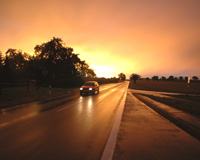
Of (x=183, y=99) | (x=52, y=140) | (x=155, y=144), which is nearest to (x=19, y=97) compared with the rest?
(x=52, y=140)

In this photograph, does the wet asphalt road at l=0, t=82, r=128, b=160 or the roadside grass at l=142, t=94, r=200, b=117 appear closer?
the wet asphalt road at l=0, t=82, r=128, b=160

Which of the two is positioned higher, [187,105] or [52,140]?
[187,105]

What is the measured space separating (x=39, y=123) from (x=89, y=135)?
8.40 ft

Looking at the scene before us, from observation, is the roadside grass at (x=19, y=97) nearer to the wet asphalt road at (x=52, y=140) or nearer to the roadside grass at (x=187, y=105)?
the wet asphalt road at (x=52, y=140)

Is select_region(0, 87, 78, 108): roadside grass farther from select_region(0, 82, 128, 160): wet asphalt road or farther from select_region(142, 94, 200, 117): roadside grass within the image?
select_region(142, 94, 200, 117): roadside grass

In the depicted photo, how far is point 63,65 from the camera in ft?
120

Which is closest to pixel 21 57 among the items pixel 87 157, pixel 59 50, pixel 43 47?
pixel 43 47

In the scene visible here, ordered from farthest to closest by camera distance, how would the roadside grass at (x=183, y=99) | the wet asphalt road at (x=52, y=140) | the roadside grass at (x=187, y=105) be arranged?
the roadside grass at (x=183, y=99)
the roadside grass at (x=187, y=105)
the wet asphalt road at (x=52, y=140)

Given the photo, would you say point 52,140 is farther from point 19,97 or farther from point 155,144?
point 19,97

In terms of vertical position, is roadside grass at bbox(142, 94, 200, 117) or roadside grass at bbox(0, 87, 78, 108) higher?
roadside grass at bbox(142, 94, 200, 117)

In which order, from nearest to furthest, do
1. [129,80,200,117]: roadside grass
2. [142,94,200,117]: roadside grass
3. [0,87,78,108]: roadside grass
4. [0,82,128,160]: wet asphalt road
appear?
[0,82,128,160]: wet asphalt road, [142,94,200,117]: roadside grass, [129,80,200,117]: roadside grass, [0,87,78,108]: roadside grass

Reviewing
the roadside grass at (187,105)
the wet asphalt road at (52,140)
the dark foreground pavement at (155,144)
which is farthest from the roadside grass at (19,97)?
the roadside grass at (187,105)

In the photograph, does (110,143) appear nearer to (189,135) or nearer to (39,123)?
(189,135)

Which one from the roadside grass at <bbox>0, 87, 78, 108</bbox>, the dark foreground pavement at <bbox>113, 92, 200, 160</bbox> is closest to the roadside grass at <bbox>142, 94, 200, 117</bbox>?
the dark foreground pavement at <bbox>113, 92, 200, 160</bbox>
